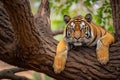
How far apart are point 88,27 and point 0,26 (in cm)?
94

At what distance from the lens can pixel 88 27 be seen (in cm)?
399

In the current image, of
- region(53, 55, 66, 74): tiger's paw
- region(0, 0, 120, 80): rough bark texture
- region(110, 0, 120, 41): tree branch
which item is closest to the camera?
region(0, 0, 120, 80): rough bark texture

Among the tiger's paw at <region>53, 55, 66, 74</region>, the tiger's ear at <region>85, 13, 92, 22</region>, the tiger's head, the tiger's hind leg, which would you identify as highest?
the tiger's ear at <region>85, 13, 92, 22</region>

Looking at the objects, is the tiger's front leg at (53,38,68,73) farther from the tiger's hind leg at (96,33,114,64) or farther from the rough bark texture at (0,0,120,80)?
the tiger's hind leg at (96,33,114,64)

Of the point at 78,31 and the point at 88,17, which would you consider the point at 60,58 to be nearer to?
the point at 78,31

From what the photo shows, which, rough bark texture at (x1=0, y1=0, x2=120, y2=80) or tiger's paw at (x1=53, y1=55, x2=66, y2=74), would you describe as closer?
rough bark texture at (x1=0, y1=0, x2=120, y2=80)

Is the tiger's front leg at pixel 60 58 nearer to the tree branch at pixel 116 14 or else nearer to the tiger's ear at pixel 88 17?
the tiger's ear at pixel 88 17

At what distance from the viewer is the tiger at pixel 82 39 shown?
3.79 meters

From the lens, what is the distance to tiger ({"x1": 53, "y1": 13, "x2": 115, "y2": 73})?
3793 mm

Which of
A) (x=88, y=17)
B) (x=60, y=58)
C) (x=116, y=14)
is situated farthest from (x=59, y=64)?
(x=116, y=14)

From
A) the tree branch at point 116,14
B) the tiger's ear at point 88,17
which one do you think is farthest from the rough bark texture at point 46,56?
the tiger's ear at point 88,17

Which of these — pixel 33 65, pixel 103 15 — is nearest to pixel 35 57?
pixel 33 65

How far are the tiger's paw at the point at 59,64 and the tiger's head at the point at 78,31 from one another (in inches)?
8.8

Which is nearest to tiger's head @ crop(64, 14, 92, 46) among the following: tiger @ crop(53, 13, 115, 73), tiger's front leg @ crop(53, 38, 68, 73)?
tiger @ crop(53, 13, 115, 73)
